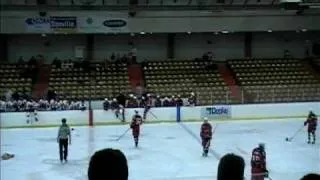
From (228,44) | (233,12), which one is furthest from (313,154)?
(228,44)

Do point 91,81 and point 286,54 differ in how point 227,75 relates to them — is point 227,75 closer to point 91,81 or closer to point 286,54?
point 286,54

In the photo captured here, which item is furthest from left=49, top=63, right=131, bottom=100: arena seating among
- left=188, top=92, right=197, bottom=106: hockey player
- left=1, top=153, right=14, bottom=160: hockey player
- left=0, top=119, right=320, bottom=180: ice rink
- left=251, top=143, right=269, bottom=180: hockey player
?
left=251, top=143, right=269, bottom=180: hockey player

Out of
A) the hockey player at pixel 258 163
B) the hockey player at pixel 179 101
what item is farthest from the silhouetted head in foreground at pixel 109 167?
the hockey player at pixel 179 101

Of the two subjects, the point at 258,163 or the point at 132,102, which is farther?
the point at 132,102

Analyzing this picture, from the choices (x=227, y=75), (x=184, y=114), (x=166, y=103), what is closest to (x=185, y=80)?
(x=227, y=75)

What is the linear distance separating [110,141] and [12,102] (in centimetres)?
644

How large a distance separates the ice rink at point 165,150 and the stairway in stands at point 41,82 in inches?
86.7

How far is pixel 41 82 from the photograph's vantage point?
2806 centimetres

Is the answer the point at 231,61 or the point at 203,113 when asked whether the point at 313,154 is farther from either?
the point at 231,61

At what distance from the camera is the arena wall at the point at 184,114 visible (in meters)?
22.8

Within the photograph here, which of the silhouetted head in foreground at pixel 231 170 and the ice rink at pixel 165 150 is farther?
the ice rink at pixel 165 150

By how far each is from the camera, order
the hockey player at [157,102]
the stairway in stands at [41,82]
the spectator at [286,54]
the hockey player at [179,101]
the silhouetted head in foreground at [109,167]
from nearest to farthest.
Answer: the silhouetted head in foreground at [109,167]
the stairway in stands at [41,82]
the hockey player at [179,101]
the hockey player at [157,102]
the spectator at [286,54]

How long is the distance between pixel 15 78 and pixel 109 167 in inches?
1042

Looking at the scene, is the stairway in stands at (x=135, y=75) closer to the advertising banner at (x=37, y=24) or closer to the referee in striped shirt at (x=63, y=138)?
the advertising banner at (x=37, y=24)
